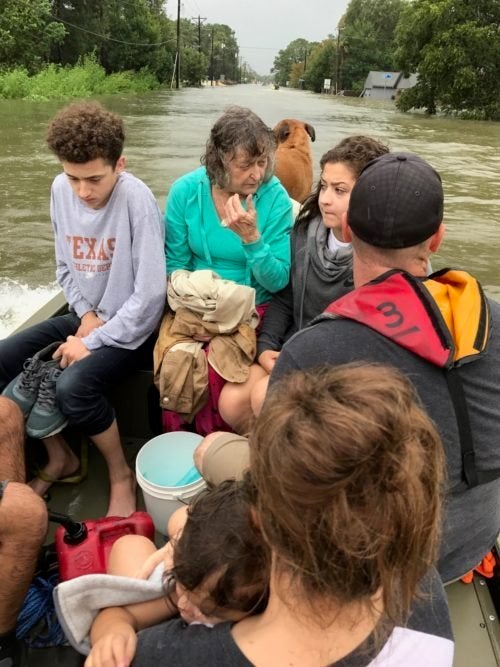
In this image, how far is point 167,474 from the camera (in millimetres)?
1987

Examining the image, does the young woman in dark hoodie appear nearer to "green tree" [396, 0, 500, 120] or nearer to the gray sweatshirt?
the gray sweatshirt

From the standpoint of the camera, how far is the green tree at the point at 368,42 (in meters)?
63.6

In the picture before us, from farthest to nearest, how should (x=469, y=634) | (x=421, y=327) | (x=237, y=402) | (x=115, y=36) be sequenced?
(x=115, y=36) < (x=237, y=402) < (x=469, y=634) < (x=421, y=327)

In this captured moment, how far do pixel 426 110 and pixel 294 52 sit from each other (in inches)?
4554

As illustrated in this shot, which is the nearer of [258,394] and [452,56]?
[258,394]

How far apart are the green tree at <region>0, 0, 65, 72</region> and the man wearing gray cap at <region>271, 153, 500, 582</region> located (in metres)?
29.2

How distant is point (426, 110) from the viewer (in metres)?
29.8

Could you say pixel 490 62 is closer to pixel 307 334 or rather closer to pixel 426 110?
pixel 426 110

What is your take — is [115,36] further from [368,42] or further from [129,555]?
[129,555]

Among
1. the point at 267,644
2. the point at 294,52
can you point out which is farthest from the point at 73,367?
the point at 294,52

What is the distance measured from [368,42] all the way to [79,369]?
7162 centimetres

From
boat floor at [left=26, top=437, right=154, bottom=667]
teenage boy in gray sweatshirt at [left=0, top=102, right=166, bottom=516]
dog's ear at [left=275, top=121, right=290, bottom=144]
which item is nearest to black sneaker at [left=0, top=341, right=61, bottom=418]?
teenage boy in gray sweatshirt at [left=0, top=102, right=166, bottom=516]

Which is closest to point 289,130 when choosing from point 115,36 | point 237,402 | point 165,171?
point 237,402

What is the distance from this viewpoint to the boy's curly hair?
1.96m
